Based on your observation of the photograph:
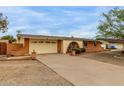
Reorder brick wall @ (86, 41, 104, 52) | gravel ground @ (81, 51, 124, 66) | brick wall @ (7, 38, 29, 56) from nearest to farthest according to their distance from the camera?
gravel ground @ (81, 51, 124, 66) < brick wall @ (7, 38, 29, 56) < brick wall @ (86, 41, 104, 52)

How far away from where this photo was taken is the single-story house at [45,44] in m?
29.7

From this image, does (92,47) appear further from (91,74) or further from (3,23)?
(91,74)

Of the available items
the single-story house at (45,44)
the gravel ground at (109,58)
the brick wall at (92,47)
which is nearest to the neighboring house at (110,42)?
the brick wall at (92,47)

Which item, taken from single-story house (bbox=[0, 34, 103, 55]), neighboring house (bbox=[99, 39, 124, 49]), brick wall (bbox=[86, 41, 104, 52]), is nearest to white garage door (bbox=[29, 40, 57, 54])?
single-story house (bbox=[0, 34, 103, 55])

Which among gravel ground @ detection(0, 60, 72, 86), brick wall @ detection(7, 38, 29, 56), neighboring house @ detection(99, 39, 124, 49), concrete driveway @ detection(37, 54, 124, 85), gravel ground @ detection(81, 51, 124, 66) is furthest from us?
neighboring house @ detection(99, 39, 124, 49)

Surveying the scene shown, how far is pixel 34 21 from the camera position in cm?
3147

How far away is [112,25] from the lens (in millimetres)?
29141

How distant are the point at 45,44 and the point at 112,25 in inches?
369

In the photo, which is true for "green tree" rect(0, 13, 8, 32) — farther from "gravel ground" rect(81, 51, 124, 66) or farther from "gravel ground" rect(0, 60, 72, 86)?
"gravel ground" rect(0, 60, 72, 86)

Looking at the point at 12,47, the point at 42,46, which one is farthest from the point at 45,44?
the point at 12,47

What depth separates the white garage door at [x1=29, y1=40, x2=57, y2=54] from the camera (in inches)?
1219
